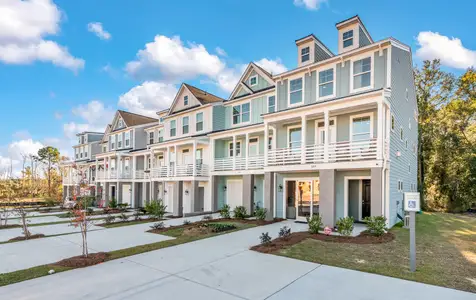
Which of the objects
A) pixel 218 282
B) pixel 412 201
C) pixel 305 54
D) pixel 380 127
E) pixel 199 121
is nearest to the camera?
pixel 218 282

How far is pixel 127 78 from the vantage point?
27.6m

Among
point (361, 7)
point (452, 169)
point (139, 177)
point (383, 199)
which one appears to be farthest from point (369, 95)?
point (139, 177)

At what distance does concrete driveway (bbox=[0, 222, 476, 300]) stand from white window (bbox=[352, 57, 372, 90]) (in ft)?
32.8

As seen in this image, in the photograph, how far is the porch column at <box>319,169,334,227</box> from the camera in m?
12.7

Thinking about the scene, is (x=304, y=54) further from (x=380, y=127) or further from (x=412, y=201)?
(x=412, y=201)

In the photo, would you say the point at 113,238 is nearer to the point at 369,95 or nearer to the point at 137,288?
the point at 137,288

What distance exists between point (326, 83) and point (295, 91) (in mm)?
1969

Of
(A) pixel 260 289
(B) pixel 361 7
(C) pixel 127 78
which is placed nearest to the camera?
(A) pixel 260 289

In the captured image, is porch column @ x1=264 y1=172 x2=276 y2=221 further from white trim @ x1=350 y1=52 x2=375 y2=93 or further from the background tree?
the background tree

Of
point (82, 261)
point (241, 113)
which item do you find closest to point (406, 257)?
point (82, 261)

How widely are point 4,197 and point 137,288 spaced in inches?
537

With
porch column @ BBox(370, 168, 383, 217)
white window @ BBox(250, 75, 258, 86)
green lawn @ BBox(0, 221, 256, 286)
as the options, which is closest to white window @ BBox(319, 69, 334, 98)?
porch column @ BBox(370, 168, 383, 217)

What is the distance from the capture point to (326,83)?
48.5 feet

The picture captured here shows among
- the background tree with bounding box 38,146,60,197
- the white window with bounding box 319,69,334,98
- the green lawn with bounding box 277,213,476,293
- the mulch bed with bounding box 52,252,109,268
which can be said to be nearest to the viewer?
the green lawn with bounding box 277,213,476,293
